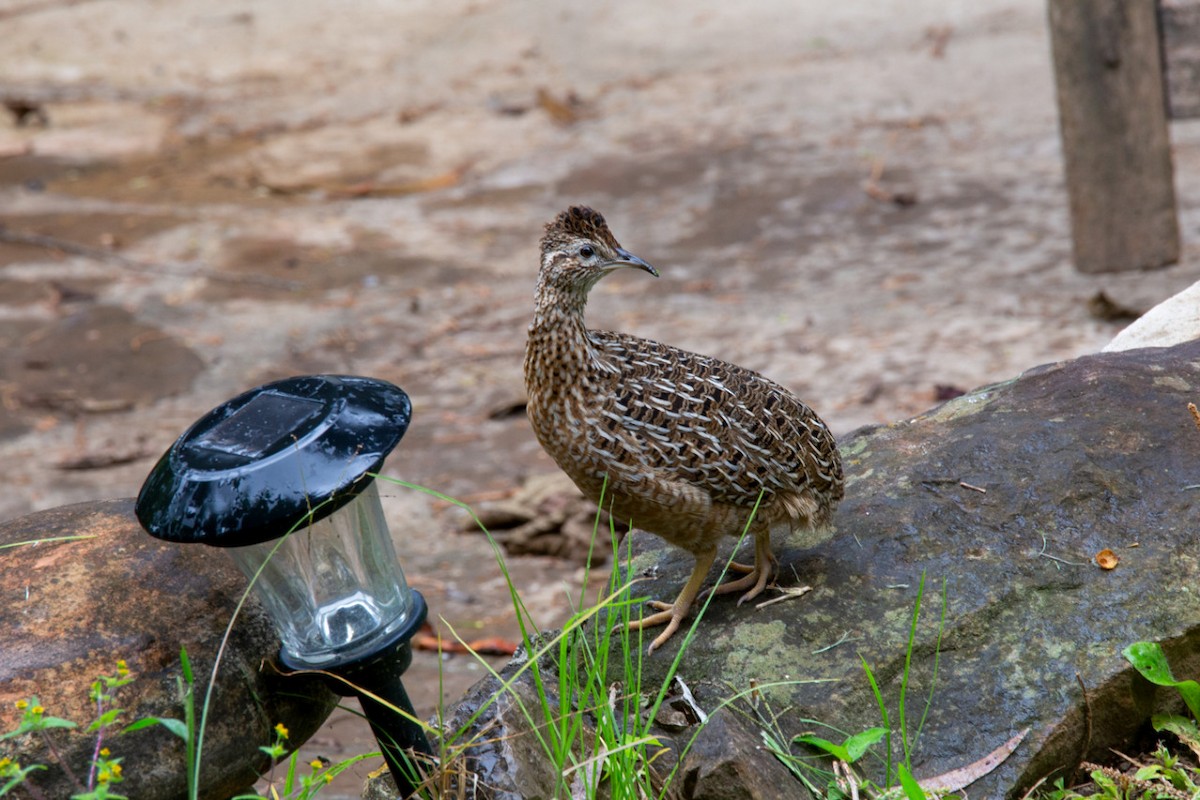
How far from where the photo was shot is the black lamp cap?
100 inches

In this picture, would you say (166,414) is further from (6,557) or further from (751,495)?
(751,495)

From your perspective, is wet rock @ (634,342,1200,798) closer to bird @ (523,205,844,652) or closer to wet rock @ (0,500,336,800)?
bird @ (523,205,844,652)

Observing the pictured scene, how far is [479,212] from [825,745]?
300 inches

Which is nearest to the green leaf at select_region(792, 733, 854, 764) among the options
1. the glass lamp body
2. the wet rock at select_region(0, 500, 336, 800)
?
the glass lamp body

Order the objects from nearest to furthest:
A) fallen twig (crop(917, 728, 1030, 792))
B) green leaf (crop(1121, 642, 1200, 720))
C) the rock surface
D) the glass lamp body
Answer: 1. the glass lamp body
2. fallen twig (crop(917, 728, 1030, 792))
3. green leaf (crop(1121, 642, 1200, 720))
4. the rock surface

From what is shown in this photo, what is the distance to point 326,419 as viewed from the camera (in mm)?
2682

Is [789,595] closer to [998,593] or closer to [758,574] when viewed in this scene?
[758,574]

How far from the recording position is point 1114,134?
23.6 feet

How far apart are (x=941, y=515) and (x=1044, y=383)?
0.80 m

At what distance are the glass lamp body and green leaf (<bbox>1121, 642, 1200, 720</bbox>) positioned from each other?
5.71 ft

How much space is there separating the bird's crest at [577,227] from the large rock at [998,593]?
1065 millimetres

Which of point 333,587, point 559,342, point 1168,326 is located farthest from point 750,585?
point 1168,326

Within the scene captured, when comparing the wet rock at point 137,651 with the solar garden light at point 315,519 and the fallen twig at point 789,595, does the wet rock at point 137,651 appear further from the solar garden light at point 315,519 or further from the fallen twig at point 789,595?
the fallen twig at point 789,595

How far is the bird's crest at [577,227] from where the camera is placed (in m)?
3.28
